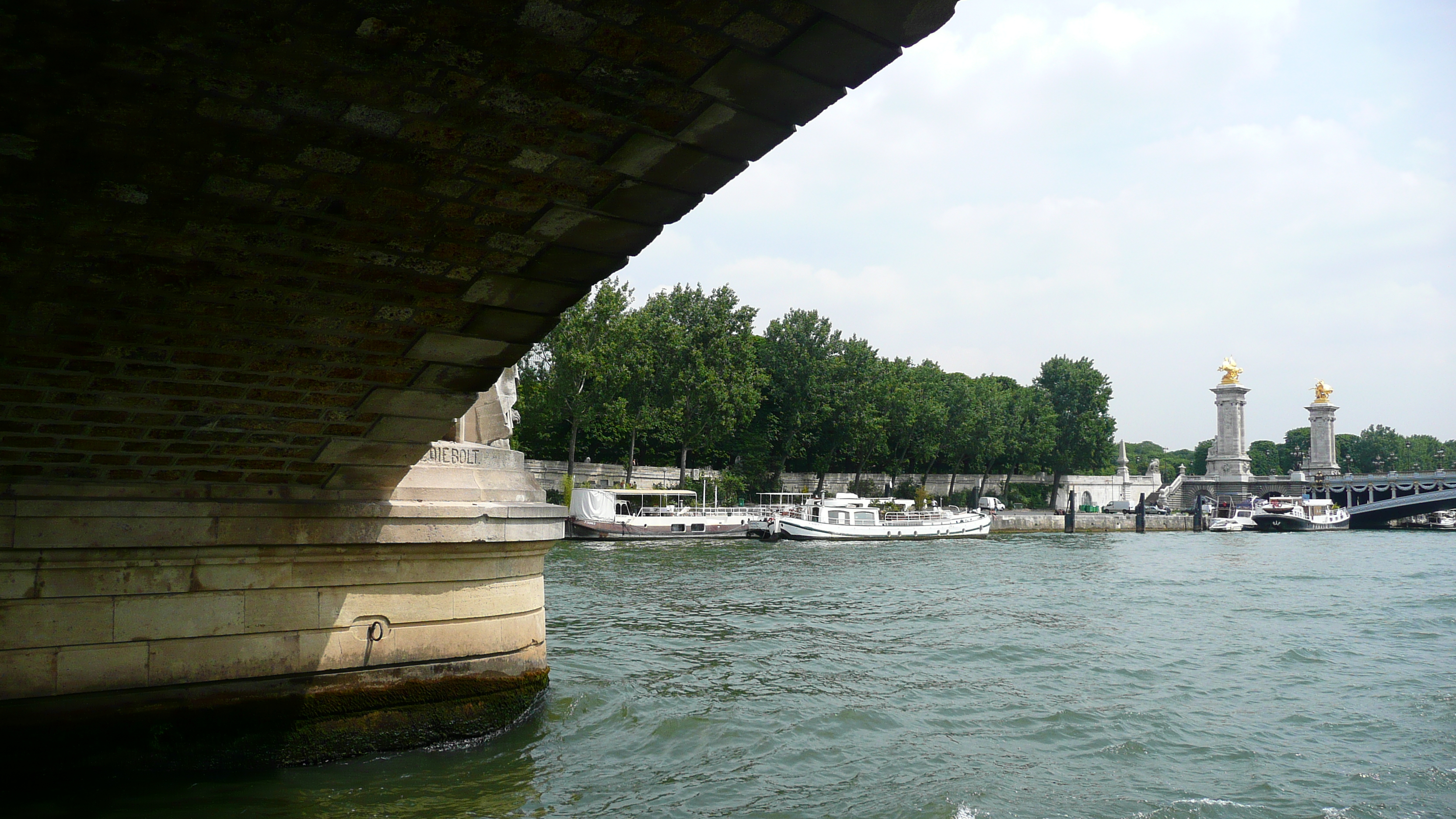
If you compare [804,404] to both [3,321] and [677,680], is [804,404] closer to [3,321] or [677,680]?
[677,680]

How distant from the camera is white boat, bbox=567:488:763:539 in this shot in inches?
1502

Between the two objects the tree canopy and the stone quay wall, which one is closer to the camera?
the tree canopy

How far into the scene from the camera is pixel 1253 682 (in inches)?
455

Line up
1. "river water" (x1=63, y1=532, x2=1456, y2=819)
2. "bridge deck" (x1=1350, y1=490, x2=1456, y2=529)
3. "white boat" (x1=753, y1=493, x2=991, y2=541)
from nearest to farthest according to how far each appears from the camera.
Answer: "river water" (x1=63, y1=532, x2=1456, y2=819)
"white boat" (x1=753, y1=493, x2=991, y2=541)
"bridge deck" (x1=1350, y1=490, x2=1456, y2=529)

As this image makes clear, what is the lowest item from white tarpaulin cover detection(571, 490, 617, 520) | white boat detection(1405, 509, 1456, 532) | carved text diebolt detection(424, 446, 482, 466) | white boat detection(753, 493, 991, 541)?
white boat detection(1405, 509, 1456, 532)

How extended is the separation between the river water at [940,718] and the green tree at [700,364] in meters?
28.3

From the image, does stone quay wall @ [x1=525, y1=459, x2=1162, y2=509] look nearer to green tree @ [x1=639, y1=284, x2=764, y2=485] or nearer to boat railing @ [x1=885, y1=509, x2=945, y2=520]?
green tree @ [x1=639, y1=284, x2=764, y2=485]

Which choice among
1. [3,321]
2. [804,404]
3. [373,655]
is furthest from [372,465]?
[804,404]

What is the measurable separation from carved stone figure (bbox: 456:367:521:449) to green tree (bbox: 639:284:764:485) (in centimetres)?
3779

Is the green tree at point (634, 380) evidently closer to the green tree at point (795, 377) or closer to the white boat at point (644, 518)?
the white boat at point (644, 518)

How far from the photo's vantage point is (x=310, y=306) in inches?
194

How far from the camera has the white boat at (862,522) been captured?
134 ft

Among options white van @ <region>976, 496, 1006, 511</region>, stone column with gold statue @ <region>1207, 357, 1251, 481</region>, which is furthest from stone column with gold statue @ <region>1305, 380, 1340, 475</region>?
white van @ <region>976, 496, 1006, 511</region>

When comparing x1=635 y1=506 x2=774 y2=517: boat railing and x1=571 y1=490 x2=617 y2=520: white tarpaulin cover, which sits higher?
x1=571 y1=490 x2=617 y2=520: white tarpaulin cover
